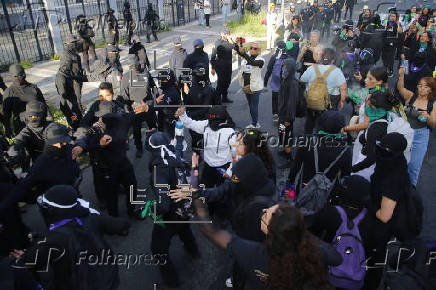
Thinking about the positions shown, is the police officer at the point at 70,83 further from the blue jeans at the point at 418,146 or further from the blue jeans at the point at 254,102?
the blue jeans at the point at 418,146

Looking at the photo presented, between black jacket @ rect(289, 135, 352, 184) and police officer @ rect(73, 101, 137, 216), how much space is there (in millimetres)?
2343

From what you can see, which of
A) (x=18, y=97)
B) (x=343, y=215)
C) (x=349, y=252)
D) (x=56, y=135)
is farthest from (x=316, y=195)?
(x=18, y=97)

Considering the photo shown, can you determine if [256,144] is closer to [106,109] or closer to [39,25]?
[106,109]

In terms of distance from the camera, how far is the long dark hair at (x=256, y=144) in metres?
3.79

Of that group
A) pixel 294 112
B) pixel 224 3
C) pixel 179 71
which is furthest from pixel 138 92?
pixel 224 3

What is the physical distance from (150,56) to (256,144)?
11.0m

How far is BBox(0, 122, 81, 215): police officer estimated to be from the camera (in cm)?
362

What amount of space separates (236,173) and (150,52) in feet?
40.7

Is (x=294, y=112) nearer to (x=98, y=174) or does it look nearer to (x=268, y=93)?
(x=98, y=174)

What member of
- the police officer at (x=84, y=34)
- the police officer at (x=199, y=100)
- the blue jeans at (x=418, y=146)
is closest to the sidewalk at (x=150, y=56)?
the police officer at (x=84, y=34)

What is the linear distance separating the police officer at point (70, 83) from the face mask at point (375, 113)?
5423 millimetres

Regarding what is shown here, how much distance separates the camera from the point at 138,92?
20.9ft

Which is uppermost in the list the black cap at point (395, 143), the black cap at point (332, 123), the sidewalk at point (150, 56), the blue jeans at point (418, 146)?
the black cap at point (395, 143)

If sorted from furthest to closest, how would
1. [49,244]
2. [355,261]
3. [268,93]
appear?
[268,93], [355,261], [49,244]
